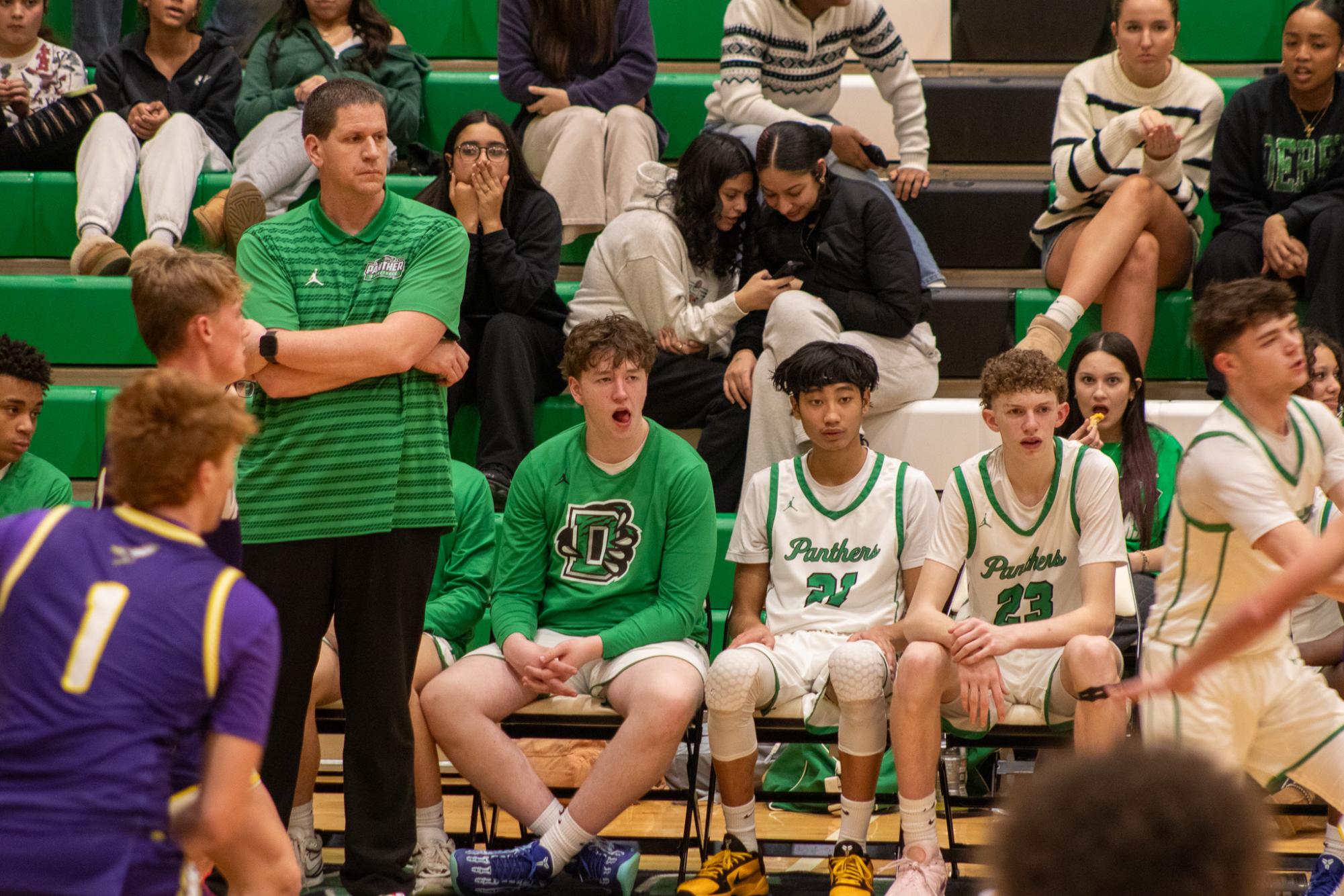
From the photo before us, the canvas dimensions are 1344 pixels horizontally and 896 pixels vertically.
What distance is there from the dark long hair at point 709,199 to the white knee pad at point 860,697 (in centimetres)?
180

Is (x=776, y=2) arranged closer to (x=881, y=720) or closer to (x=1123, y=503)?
(x=1123, y=503)

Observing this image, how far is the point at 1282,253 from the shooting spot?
484 centimetres

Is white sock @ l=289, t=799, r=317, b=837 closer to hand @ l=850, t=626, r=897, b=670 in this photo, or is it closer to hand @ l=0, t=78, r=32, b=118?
hand @ l=850, t=626, r=897, b=670

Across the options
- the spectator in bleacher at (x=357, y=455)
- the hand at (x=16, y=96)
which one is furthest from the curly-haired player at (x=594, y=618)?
the hand at (x=16, y=96)

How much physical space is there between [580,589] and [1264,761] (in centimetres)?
175

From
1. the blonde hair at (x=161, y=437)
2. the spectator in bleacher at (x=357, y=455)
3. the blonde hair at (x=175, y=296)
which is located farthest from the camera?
the spectator in bleacher at (x=357, y=455)

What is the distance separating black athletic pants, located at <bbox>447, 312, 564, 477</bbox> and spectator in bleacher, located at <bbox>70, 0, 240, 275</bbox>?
1.26 meters

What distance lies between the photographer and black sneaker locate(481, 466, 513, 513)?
4.65 meters

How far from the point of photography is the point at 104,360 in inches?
215

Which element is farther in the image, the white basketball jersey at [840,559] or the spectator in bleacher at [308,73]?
the spectator in bleacher at [308,73]

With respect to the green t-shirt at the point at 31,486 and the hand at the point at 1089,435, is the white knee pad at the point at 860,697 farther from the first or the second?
the green t-shirt at the point at 31,486

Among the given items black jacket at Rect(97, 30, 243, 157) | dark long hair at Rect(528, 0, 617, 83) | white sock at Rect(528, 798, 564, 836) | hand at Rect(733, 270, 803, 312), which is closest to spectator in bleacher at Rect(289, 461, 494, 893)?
white sock at Rect(528, 798, 564, 836)

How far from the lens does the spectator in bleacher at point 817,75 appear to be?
17.6ft

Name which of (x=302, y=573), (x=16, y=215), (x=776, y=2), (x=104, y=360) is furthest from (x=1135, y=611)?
(x=16, y=215)
